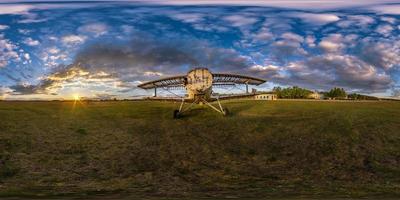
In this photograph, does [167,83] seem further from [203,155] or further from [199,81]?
[203,155]

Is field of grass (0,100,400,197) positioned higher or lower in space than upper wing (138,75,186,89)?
lower

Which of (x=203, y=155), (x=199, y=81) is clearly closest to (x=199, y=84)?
(x=199, y=81)

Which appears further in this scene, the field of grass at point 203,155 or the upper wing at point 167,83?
the upper wing at point 167,83

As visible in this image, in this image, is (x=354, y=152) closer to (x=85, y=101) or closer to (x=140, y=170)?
(x=140, y=170)

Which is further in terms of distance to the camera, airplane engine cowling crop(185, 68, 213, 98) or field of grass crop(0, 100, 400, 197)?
airplane engine cowling crop(185, 68, 213, 98)

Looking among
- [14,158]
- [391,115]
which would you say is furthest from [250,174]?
[391,115]
